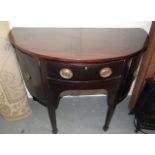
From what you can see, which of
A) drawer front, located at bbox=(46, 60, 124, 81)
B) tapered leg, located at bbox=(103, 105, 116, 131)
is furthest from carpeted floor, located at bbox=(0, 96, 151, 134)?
drawer front, located at bbox=(46, 60, 124, 81)

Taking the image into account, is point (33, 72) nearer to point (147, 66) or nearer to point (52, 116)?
point (52, 116)

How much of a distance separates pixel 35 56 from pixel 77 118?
70cm

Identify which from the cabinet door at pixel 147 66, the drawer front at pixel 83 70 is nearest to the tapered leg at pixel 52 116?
the drawer front at pixel 83 70

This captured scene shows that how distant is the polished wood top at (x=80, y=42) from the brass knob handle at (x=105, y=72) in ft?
0.20

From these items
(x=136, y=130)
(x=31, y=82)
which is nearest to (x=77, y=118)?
(x=136, y=130)

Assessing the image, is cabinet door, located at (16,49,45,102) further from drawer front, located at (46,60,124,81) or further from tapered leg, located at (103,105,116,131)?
tapered leg, located at (103,105,116,131)

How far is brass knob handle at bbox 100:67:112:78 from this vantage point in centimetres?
82

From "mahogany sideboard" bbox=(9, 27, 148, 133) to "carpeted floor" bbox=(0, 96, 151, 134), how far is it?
346mm

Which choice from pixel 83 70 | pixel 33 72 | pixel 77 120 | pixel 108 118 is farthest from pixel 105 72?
pixel 77 120

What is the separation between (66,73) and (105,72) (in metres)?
0.17

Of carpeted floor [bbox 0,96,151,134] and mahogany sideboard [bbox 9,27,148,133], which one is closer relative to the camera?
mahogany sideboard [bbox 9,27,148,133]

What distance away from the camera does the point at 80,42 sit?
896mm
